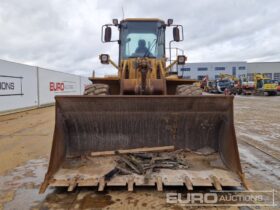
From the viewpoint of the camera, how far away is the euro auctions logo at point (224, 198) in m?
2.97

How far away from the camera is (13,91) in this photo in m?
12.9

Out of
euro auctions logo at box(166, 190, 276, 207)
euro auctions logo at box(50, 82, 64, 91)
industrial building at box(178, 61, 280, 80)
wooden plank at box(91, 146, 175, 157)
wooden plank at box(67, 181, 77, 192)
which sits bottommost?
euro auctions logo at box(166, 190, 276, 207)

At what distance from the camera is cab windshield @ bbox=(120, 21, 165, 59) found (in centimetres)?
597

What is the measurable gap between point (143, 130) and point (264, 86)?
103 ft

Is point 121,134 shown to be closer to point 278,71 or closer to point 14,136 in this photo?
point 14,136

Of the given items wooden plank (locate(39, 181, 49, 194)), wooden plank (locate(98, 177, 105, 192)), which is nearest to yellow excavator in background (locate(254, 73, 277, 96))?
wooden plank (locate(98, 177, 105, 192))

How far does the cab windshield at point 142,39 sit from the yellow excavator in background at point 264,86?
95.9 feet

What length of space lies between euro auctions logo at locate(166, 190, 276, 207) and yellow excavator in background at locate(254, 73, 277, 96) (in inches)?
1236

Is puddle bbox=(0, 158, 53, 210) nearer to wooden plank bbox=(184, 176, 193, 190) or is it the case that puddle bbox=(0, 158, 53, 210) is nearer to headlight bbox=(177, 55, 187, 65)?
wooden plank bbox=(184, 176, 193, 190)

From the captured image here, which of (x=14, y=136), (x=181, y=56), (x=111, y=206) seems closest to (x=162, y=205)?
(x=111, y=206)

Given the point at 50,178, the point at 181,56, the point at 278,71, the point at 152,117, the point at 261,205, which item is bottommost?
the point at 261,205

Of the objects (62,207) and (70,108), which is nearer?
(62,207)

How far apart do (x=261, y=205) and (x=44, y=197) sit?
251cm

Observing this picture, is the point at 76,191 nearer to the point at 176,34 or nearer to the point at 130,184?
the point at 130,184
